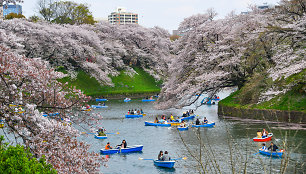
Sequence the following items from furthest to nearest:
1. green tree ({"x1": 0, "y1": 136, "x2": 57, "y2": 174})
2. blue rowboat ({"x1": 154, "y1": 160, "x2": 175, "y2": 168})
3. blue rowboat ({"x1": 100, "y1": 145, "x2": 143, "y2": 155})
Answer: blue rowboat ({"x1": 100, "y1": 145, "x2": 143, "y2": 155}), blue rowboat ({"x1": 154, "y1": 160, "x2": 175, "y2": 168}), green tree ({"x1": 0, "y1": 136, "x2": 57, "y2": 174})

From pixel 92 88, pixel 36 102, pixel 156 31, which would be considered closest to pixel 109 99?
pixel 92 88

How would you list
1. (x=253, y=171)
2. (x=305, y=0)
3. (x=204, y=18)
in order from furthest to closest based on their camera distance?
(x=204, y=18), (x=305, y=0), (x=253, y=171)

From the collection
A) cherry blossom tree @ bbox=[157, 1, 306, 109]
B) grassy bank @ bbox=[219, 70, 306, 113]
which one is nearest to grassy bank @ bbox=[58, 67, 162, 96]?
cherry blossom tree @ bbox=[157, 1, 306, 109]

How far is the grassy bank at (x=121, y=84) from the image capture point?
6147 centimetres

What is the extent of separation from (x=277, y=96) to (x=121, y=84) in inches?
1493

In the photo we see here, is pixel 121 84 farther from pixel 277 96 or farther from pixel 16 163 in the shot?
pixel 16 163

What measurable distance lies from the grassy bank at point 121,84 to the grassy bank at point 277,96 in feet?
93.4

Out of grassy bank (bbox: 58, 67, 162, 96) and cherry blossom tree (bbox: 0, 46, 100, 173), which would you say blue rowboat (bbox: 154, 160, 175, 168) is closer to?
cherry blossom tree (bbox: 0, 46, 100, 173)

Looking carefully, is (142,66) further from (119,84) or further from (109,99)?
(109,99)

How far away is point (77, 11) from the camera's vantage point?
286 ft

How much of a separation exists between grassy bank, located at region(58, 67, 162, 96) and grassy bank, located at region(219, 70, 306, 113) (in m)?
28.5

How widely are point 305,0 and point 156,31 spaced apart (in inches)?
2158

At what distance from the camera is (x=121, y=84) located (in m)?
67.5

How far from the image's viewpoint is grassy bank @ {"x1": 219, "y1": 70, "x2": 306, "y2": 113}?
30.9m
